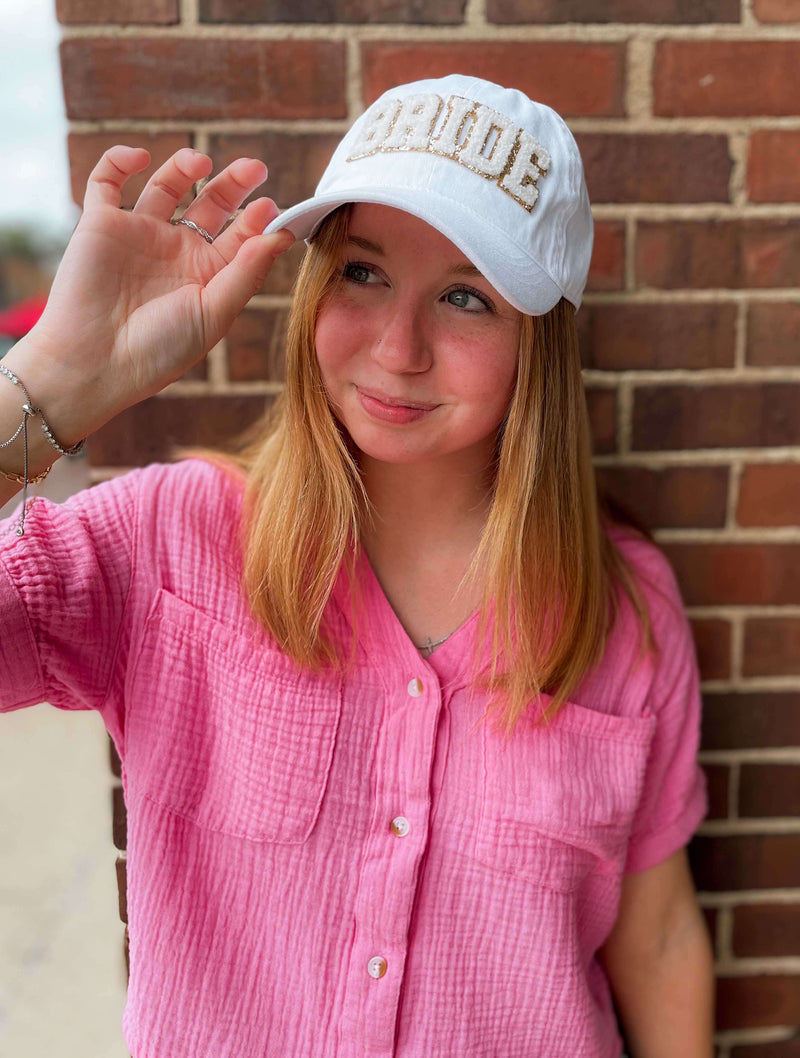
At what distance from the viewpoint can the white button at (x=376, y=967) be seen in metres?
1.27

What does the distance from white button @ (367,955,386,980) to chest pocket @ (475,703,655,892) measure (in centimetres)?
19

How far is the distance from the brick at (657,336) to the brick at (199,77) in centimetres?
54

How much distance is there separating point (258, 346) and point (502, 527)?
19.9 inches

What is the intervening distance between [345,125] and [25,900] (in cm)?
172

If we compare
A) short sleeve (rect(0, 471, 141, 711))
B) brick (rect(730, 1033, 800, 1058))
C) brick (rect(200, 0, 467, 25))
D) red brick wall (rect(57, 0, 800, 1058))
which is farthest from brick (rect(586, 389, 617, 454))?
brick (rect(730, 1033, 800, 1058))

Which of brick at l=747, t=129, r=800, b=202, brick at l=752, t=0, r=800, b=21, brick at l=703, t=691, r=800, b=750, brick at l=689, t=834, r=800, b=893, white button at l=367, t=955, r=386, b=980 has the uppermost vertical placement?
brick at l=752, t=0, r=800, b=21

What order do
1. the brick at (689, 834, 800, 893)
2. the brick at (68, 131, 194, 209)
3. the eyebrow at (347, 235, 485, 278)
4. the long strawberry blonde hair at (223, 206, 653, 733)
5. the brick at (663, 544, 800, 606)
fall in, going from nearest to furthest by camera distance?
the eyebrow at (347, 235, 485, 278), the long strawberry blonde hair at (223, 206, 653, 733), the brick at (68, 131, 194, 209), the brick at (663, 544, 800, 606), the brick at (689, 834, 800, 893)

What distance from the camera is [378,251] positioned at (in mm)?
1207

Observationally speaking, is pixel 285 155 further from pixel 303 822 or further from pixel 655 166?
pixel 303 822

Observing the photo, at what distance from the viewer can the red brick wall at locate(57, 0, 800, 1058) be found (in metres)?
1.38

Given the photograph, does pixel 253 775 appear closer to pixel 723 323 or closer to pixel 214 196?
pixel 214 196

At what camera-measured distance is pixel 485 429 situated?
4.17 ft

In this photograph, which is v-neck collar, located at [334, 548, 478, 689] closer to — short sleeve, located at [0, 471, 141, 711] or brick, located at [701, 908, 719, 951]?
short sleeve, located at [0, 471, 141, 711]

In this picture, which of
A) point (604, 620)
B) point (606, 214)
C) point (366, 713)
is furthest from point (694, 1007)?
point (606, 214)
